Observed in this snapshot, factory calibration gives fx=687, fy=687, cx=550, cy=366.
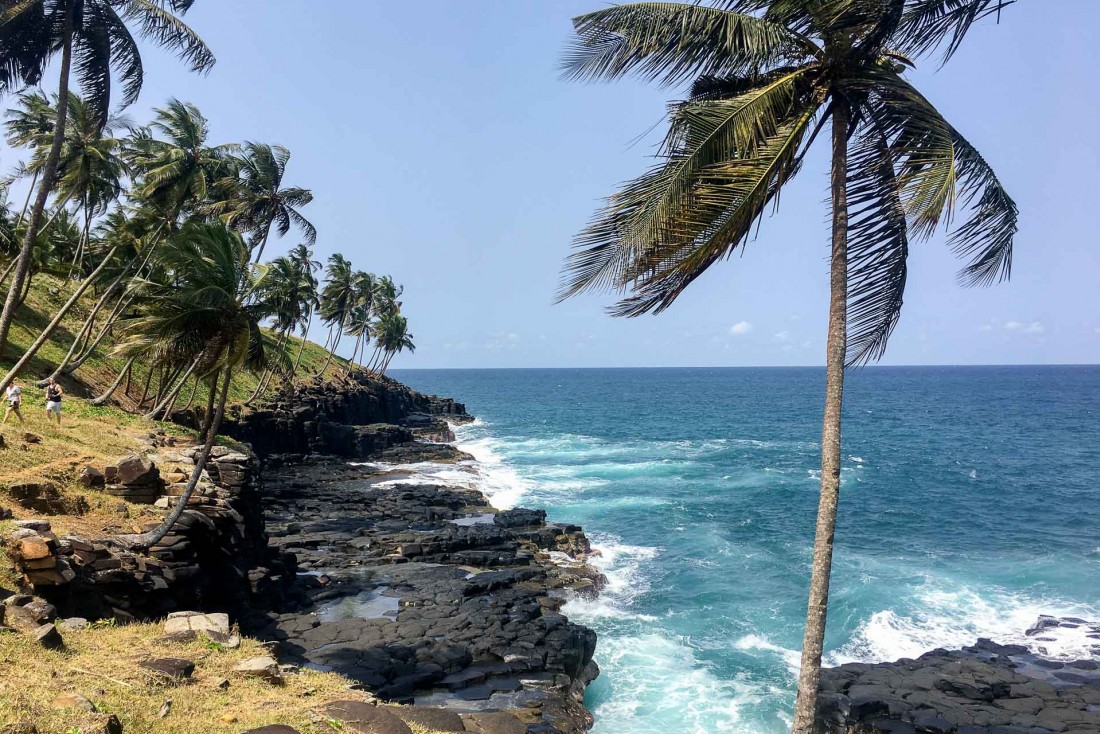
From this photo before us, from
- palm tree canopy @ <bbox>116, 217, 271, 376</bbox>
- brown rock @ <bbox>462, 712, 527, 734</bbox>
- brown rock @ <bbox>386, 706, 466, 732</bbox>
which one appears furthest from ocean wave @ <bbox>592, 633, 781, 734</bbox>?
palm tree canopy @ <bbox>116, 217, 271, 376</bbox>

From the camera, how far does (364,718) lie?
9344mm

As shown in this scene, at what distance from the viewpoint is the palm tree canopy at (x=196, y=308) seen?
15.2m

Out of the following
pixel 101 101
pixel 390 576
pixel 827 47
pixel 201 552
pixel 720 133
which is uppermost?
pixel 101 101

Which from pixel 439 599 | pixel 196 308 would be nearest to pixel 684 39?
pixel 196 308

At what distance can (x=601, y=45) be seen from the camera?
7074 millimetres

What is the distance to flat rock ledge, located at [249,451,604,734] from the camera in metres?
15.7

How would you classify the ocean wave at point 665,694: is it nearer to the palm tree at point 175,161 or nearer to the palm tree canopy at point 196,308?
the palm tree canopy at point 196,308

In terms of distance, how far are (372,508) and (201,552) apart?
18.4 m

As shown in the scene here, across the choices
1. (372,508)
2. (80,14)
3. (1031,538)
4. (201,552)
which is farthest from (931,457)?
(80,14)

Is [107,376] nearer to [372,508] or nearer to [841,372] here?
[372,508]

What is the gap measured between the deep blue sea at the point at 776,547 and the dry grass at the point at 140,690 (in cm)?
885

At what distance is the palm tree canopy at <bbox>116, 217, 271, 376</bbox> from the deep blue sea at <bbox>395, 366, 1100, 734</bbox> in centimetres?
1247

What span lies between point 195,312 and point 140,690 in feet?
29.3

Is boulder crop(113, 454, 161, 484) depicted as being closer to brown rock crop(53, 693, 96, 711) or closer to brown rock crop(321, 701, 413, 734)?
brown rock crop(321, 701, 413, 734)
